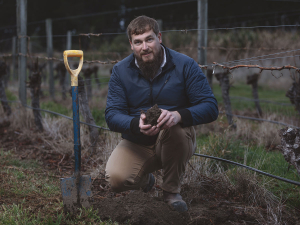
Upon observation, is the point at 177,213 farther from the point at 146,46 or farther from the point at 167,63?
the point at 146,46

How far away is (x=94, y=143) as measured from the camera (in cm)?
434

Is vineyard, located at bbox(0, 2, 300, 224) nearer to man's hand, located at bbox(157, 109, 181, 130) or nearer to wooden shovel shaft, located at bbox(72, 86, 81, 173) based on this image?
wooden shovel shaft, located at bbox(72, 86, 81, 173)

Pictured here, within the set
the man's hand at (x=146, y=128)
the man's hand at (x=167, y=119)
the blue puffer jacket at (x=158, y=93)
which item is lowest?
the man's hand at (x=146, y=128)

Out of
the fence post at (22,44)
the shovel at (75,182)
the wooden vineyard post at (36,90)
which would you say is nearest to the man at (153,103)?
the shovel at (75,182)

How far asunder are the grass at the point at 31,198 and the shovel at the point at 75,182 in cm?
7

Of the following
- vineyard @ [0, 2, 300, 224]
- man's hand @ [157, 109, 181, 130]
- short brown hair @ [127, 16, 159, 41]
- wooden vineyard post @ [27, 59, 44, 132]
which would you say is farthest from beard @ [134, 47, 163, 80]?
wooden vineyard post @ [27, 59, 44, 132]

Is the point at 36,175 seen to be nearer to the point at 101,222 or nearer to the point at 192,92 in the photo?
the point at 101,222

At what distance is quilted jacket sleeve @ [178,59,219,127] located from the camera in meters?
2.65

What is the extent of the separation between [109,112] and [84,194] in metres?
0.72

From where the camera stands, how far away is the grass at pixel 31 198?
2416mm

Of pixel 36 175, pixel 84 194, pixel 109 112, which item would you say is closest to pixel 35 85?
pixel 36 175

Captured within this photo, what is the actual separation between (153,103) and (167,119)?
1.52 feet

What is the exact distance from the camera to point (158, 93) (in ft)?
9.34

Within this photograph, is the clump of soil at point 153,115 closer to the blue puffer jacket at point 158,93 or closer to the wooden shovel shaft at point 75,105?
the blue puffer jacket at point 158,93
